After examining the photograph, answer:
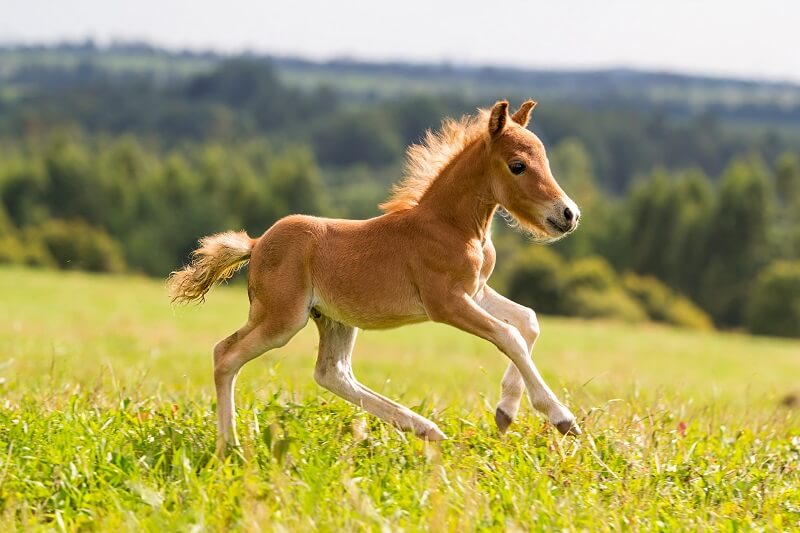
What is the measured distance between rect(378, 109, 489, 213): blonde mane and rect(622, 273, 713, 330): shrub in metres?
81.6

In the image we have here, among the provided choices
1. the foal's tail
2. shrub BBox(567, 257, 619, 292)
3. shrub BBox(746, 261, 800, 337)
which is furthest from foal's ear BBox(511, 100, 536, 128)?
shrub BBox(746, 261, 800, 337)

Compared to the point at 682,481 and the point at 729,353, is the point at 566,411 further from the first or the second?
the point at 729,353

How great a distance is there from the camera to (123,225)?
4594 inches

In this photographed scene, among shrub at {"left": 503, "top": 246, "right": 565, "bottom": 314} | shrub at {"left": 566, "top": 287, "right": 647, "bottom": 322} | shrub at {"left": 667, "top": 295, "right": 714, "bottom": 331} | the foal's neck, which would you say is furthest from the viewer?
shrub at {"left": 667, "top": 295, "right": 714, "bottom": 331}

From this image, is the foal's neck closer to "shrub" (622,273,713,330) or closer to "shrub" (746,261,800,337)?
"shrub" (622,273,713,330)

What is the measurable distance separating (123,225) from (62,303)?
8470cm

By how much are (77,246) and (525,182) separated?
3746 inches

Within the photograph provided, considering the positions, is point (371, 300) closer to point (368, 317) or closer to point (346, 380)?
point (368, 317)

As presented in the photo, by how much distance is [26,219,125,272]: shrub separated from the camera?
94188 mm

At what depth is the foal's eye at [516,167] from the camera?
6.29 m

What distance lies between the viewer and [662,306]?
8756 centimetres

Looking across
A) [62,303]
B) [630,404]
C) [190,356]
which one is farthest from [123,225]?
[630,404]

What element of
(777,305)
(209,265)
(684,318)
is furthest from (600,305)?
(209,265)

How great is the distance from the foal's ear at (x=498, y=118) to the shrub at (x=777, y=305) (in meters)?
84.0
